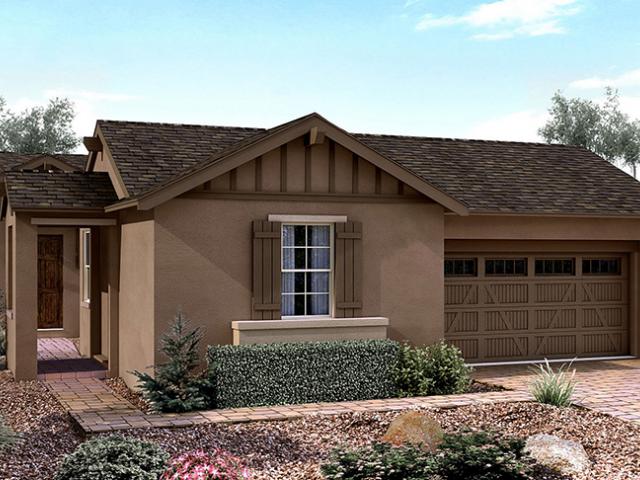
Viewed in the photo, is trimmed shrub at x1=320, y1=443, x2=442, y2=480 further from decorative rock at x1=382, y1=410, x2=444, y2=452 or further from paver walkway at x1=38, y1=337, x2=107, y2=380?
paver walkway at x1=38, y1=337, x2=107, y2=380

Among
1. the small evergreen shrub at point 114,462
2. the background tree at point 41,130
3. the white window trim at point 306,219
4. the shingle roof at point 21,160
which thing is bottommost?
the small evergreen shrub at point 114,462

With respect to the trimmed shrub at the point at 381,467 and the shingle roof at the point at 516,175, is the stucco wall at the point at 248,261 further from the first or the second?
the trimmed shrub at the point at 381,467

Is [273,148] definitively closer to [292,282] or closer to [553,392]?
[292,282]

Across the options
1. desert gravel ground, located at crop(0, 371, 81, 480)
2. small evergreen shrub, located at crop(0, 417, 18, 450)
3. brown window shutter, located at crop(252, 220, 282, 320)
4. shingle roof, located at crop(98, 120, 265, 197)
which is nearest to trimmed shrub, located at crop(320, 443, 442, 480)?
desert gravel ground, located at crop(0, 371, 81, 480)

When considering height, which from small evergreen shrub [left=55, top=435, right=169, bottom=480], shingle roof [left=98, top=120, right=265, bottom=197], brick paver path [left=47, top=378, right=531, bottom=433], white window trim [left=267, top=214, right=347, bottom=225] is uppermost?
shingle roof [left=98, top=120, right=265, bottom=197]

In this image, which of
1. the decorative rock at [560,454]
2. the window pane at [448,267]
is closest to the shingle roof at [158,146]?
the window pane at [448,267]

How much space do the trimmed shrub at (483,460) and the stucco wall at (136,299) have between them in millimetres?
5799

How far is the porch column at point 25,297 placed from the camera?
1418 centimetres

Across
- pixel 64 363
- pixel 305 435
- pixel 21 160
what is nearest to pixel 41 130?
pixel 21 160

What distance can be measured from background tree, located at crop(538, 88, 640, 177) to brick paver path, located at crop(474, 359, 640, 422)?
32092 millimetres

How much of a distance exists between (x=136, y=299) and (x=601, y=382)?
7823 millimetres

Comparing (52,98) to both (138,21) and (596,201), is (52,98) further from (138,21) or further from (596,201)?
(596,201)

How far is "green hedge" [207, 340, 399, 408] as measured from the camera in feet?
39.0

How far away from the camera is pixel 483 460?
7.75m
